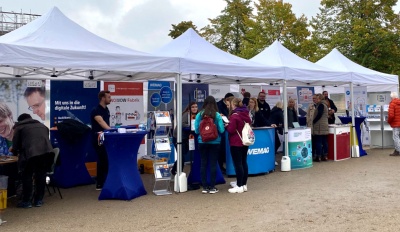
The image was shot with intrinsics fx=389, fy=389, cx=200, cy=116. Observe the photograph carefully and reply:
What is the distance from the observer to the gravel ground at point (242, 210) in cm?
454

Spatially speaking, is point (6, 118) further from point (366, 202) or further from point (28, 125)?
point (366, 202)

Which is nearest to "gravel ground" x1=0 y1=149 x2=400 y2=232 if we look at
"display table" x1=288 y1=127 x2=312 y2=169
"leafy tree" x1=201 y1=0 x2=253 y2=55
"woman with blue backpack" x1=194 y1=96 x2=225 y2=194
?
"woman with blue backpack" x1=194 y1=96 x2=225 y2=194

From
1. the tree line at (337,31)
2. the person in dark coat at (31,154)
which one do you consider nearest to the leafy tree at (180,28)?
the tree line at (337,31)

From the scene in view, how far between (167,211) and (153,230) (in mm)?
829

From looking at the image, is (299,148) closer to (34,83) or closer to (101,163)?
(101,163)

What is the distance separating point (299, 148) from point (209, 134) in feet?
10.8

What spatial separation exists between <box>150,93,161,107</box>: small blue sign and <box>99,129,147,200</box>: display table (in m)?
2.78

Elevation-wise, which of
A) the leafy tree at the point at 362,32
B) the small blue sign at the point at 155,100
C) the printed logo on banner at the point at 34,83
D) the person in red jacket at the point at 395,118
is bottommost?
the person in red jacket at the point at 395,118

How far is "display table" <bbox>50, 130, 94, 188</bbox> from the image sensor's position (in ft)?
22.6

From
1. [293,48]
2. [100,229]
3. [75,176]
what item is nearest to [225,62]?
[75,176]

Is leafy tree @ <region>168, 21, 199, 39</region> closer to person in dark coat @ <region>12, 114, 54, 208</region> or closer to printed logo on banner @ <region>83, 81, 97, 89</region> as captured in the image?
printed logo on banner @ <region>83, 81, 97, 89</region>

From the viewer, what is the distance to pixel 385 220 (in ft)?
15.2

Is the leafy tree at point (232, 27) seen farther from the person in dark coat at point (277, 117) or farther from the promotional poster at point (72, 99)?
the promotional poster at point (72, 99)

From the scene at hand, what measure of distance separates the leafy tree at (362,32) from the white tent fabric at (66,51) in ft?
51.8
